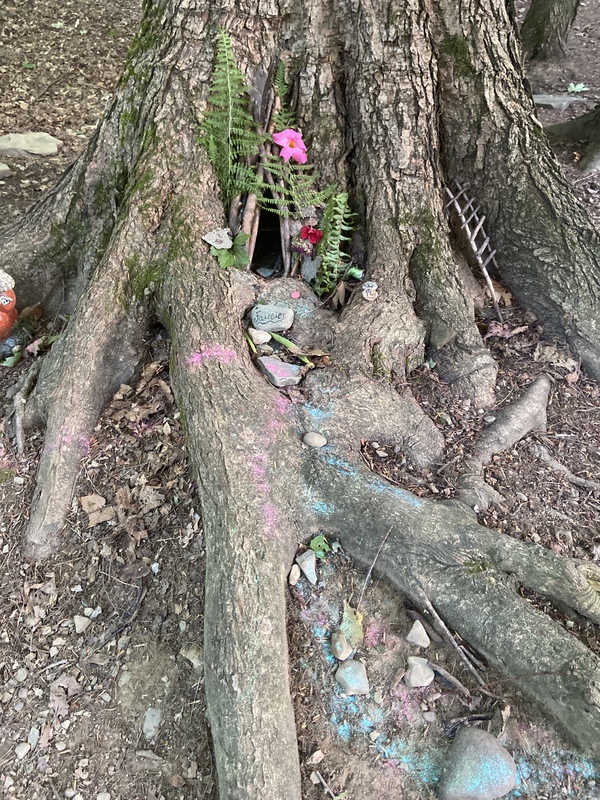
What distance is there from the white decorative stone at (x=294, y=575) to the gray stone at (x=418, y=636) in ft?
1.76

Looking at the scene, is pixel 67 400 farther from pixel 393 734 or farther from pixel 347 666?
pixel 393 734

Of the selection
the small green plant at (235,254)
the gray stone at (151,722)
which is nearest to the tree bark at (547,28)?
the small green plant at (235,254)

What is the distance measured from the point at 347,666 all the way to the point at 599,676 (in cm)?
96

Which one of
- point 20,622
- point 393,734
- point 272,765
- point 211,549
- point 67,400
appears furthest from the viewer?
point 67,400

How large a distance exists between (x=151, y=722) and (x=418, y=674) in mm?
1138

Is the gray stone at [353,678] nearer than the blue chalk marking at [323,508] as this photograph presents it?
Yes

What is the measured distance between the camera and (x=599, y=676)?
2.23 m

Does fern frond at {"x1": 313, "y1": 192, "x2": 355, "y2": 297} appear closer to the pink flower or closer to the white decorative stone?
the pink flower

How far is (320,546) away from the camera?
9.11ft

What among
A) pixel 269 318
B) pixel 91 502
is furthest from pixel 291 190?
pixel 91 502

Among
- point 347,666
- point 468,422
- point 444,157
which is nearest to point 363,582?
point 347,666

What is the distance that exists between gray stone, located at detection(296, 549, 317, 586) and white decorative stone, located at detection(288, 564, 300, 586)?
0.07ft

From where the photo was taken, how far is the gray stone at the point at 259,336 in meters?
3.22

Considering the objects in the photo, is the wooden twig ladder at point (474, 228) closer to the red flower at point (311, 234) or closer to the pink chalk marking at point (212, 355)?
the red flower at point (311, 234)
